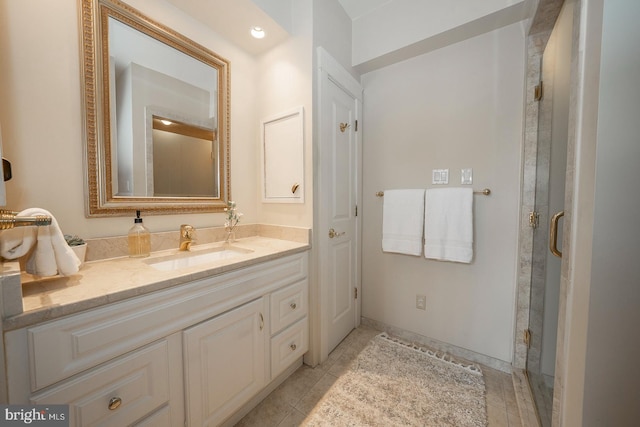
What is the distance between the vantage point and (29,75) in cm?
93

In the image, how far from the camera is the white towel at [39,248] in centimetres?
67

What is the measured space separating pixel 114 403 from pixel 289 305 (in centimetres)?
81

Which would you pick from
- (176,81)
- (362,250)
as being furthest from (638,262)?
(176,81)

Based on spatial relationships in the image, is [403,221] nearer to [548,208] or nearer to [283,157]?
[548,208]

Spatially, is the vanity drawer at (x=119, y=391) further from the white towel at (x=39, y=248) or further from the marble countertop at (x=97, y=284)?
the white towel at (x=39, y=248)

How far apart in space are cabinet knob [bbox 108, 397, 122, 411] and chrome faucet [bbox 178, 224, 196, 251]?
747mm

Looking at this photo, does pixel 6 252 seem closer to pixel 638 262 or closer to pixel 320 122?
pixel 320 122

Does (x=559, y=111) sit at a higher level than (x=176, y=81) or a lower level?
lower

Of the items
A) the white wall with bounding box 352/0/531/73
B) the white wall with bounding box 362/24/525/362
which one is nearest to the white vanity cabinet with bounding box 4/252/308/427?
the white wall with bounding box 362/24/525/362

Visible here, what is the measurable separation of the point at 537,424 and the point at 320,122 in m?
2.02

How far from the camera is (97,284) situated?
30.9 inches

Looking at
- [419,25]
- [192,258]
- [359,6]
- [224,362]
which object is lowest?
[224,362]

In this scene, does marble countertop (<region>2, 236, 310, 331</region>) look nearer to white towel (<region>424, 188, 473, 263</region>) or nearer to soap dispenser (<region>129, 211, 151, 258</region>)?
soap dispenser (<region>129, 211, 151, 258</region>)

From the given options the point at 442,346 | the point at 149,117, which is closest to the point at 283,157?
the point at 149,117
